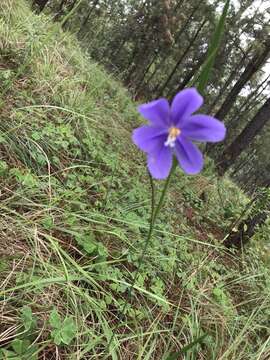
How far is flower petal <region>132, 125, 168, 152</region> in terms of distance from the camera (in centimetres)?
74

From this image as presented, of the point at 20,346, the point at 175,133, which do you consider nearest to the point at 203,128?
the point at 175,133

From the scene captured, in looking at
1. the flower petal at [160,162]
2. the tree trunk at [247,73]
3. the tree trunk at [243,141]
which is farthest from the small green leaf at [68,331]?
the tree trunk at [247,73]

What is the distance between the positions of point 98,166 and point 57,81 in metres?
1.04

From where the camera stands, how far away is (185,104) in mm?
757

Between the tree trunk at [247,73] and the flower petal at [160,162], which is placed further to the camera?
the tree trunk at [247,73]

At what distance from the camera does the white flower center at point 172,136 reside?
0.75 meters

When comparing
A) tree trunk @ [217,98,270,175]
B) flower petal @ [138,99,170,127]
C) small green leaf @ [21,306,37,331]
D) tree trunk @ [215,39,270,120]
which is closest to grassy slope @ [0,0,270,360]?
small green leaf @ [21,306,37,331]

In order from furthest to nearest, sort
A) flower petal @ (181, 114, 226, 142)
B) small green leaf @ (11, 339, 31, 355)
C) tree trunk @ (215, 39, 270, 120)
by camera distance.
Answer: tree trunk @ (215, 39, 270, 120)
small green leaf @ (11, 339, 31, 355)
flower petal @ (181, 114, 226, 142)

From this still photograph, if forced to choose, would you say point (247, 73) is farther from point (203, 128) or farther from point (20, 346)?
point (203, 128)

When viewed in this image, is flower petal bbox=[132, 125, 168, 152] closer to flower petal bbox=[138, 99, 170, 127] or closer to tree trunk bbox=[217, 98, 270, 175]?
flower petal bbox=[138, 99, 170, 127]

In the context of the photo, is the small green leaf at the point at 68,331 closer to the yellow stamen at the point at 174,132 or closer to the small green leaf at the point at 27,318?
the small green leaf at the point at 27,318

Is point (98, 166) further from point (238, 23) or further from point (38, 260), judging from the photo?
point (238, 23)

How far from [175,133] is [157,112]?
0.17 feet

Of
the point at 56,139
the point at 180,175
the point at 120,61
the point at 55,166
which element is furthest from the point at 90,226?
the point at 120,61
